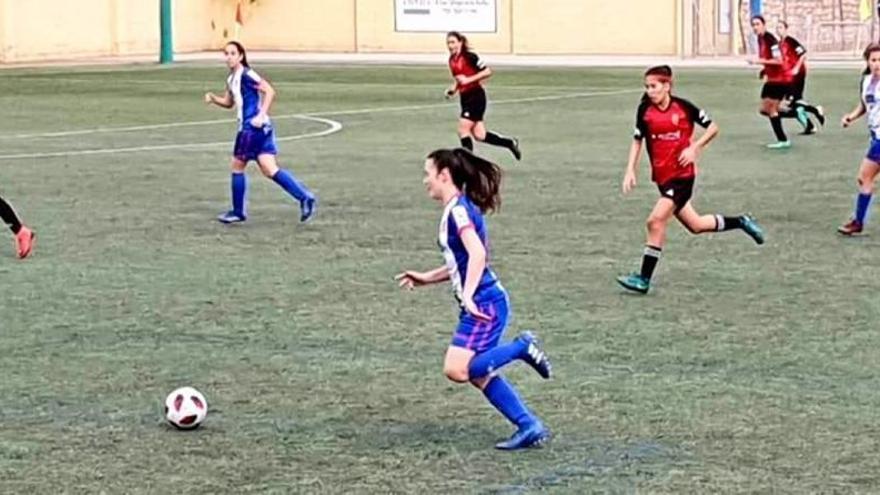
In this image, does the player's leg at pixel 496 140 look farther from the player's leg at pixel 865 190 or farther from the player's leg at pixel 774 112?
the player's leg at pixel 865 190

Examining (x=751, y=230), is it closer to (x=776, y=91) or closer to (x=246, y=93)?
(x=246, y=93)

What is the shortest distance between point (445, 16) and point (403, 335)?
Answer: 46.8 meters

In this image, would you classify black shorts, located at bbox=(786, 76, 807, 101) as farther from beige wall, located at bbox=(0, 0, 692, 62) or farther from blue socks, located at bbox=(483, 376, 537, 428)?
beige wall, located at bbox=(0, 0, 692, 62)

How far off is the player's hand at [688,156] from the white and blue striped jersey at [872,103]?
335 centimetres

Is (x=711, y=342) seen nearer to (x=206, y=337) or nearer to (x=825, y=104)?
(x=206, y=337)

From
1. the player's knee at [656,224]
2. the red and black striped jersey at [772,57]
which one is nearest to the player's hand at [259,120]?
the player's knee at [656,224]

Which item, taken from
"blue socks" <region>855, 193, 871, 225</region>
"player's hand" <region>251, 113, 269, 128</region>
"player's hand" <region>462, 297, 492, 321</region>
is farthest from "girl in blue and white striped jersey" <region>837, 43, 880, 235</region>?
"player's hand" <region>462, 297, 492, 321</region>

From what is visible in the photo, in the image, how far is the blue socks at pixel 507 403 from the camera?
8.50m

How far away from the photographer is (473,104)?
23125mm

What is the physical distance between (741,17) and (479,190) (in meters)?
47.5

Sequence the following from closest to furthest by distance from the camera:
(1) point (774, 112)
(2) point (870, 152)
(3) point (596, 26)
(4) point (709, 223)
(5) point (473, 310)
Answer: (5) point (473, 310), (4) point (709, 223), (2) point (870, 152), (1) point (774, 112), (3) point (596, 26)

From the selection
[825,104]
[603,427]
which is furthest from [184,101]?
[603,427]

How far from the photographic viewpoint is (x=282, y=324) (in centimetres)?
1173

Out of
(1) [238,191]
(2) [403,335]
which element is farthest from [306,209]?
(2) [403,335]
